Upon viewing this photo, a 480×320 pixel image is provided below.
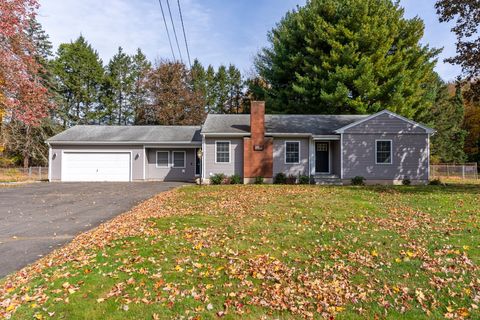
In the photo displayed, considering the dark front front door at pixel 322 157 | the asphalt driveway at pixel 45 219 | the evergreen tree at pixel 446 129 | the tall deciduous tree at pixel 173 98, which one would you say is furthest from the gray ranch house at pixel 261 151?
the evergreen tree at pixel 446 129

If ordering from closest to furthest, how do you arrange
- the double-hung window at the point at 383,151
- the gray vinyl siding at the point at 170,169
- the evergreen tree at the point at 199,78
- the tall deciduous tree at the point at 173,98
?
the double-hung window at the point at 383,151 < the gray vinyl siding at the point at 170,169 < the tall deciduous tree at the point at 173,98 < the evergreen tree at the point at 199,78

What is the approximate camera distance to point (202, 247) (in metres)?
5.84

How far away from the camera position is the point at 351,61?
26.9m

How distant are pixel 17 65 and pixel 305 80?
20.7 m

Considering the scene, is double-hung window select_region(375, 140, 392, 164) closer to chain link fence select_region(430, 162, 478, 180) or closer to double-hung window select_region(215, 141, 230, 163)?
double-hung window select_region(215, 141, 230, 163)

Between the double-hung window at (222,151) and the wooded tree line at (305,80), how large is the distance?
10.8 m

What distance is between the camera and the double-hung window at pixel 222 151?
63.5 feet

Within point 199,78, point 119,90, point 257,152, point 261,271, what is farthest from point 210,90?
point 261,271

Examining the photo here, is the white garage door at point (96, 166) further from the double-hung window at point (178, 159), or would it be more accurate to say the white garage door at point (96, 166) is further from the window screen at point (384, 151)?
the window screen at point (384, 151)

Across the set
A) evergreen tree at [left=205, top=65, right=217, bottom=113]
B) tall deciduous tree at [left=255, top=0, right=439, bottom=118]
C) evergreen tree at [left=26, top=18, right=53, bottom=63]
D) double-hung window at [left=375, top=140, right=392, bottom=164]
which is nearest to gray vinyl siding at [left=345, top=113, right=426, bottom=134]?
double-hung window at [left=375, top=140, right=392, bottom=164]

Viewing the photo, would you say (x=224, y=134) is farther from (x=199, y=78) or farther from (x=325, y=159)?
(x=199, y=78)

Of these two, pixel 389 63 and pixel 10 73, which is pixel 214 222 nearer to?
pixel 10 73

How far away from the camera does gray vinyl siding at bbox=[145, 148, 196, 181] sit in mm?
22516

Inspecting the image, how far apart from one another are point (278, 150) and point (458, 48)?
36.7ft
